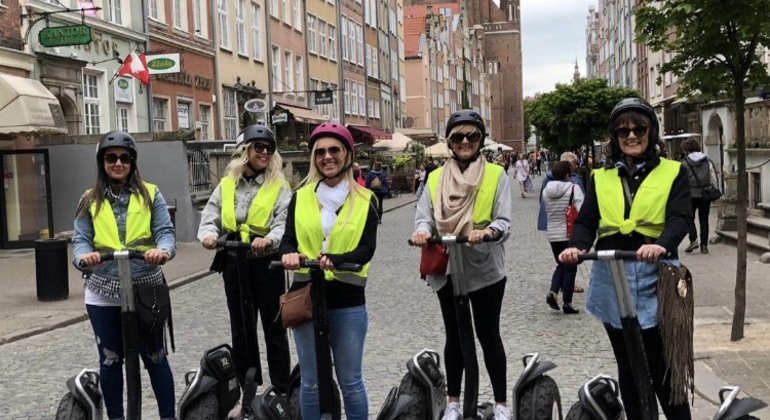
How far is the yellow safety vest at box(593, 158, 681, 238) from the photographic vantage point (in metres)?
3.98

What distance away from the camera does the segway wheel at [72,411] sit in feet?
15.4

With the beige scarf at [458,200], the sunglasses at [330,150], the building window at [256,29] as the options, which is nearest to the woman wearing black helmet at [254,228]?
the sunglasses at [330,150]

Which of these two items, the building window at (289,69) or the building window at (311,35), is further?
the building window at (311,35)

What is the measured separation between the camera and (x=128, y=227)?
4754 mm

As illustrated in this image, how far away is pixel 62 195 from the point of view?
19.4 m

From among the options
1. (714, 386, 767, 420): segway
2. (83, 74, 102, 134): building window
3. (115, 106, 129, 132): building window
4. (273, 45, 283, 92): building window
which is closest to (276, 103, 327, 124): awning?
(273, 45, 283, 92): building window

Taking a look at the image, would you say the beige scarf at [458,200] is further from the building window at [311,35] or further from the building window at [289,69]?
the building window at [311,35]

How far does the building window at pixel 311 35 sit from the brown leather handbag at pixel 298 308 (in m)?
36.0

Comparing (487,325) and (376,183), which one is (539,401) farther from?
(376,183)

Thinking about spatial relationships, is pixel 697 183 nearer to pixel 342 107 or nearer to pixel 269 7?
pixel 269 7

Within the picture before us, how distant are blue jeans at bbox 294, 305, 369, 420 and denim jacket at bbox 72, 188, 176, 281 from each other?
915mm

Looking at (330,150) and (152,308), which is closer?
(330,150)

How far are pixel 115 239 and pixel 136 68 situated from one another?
16844 mm

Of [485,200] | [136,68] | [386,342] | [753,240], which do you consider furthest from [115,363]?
[136,68]
